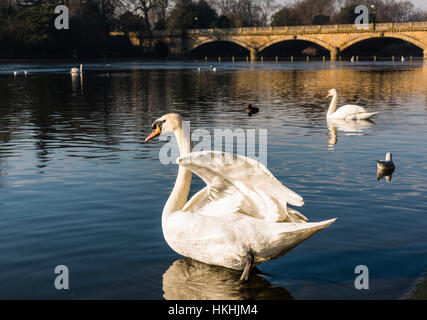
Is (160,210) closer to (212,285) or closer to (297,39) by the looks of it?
(212,285)

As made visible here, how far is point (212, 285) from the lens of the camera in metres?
5.68

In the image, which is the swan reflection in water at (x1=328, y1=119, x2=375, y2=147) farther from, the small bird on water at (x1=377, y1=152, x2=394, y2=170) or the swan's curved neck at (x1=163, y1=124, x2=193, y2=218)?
the swan's curved neck at (x1=163, y1=124, x2=193, y2=218)

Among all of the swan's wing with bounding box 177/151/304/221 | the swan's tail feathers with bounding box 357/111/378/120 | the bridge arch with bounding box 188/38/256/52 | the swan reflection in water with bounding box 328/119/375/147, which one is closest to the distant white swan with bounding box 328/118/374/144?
the swan reflection in water with bounding box 328/119/375/147

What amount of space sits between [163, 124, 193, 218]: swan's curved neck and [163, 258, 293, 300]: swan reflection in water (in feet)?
2.19

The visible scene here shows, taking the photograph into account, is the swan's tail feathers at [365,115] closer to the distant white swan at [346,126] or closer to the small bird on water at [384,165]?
the distant white swan at [346,126]

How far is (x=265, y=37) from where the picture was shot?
4176 inches

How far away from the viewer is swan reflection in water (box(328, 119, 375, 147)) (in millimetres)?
15500

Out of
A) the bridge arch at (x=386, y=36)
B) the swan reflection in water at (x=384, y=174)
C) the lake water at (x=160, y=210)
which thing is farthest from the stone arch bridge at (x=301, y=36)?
the swan reflection in water at (x=384, y=174)

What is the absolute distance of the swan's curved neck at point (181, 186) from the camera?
5.95 m

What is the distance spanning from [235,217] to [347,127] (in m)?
12.3

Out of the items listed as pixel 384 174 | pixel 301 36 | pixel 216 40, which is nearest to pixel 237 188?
pixel 384 174
